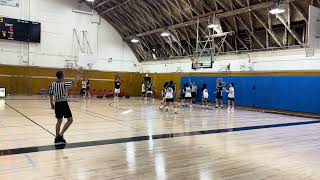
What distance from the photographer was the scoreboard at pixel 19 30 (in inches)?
922

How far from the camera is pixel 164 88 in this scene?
16781 mm

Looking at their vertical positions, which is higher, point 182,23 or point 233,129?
point 182,23

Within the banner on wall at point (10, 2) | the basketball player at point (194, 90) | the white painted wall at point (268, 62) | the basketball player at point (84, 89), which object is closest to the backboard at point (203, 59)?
the basketball player at point (194, 90)

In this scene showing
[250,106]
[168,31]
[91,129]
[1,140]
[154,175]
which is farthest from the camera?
[168,31]

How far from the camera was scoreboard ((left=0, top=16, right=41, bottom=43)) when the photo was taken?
23.4m

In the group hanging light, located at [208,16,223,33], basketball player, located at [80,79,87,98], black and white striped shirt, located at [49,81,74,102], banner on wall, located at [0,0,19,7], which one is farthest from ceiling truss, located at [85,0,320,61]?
black and white striped shirt, located at [49,81,74,102]

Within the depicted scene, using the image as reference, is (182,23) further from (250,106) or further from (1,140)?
(1,140)

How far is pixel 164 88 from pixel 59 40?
45.4 feet

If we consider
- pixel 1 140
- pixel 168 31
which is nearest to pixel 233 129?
pixel 1 140

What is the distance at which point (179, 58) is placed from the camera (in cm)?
2656

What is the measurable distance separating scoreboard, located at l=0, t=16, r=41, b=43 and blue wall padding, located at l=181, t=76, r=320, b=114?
15.4 meters

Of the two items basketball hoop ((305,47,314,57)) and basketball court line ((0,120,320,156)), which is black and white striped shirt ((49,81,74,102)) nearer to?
basketball court line ((0,120,320,156))

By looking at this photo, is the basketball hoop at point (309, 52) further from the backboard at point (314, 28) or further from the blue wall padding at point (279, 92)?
the backboard at point (314, 28)

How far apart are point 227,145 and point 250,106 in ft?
42.4
